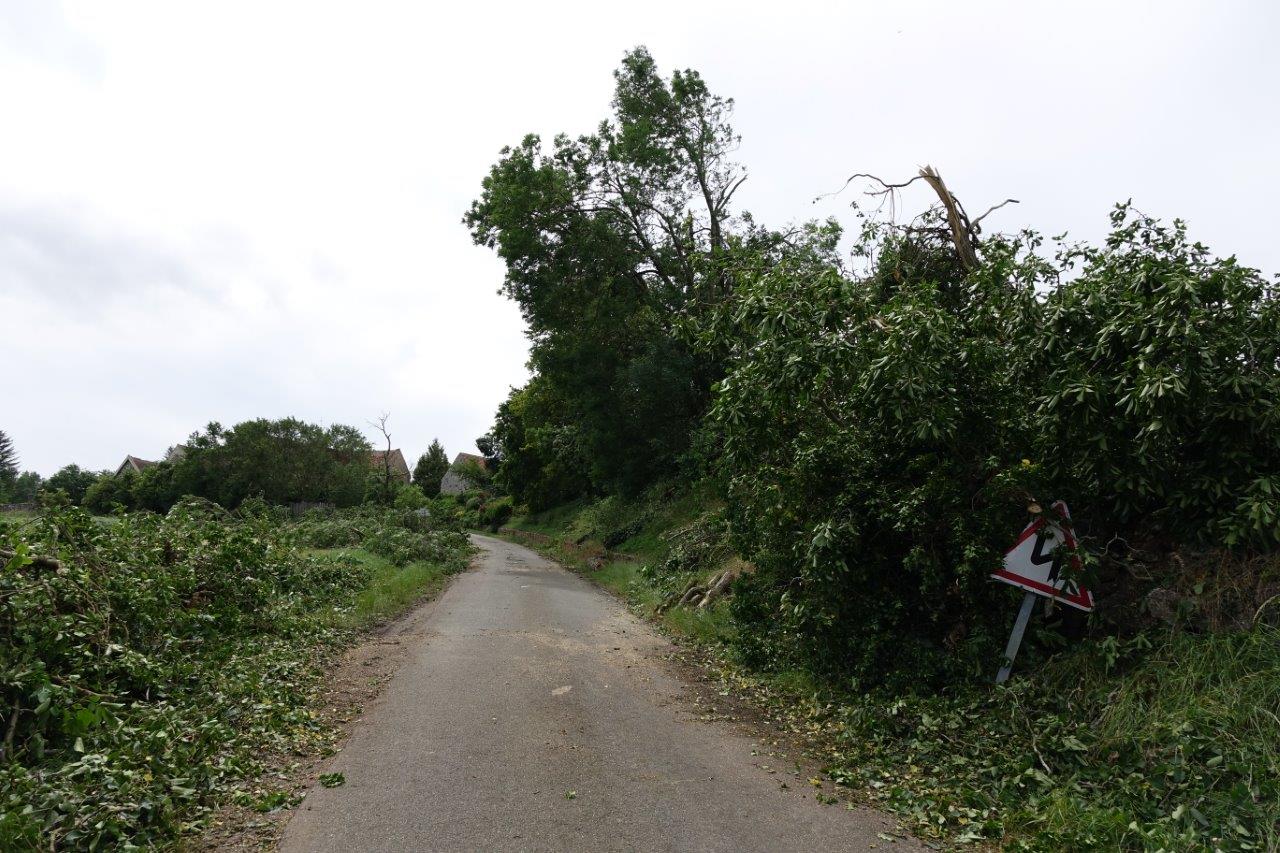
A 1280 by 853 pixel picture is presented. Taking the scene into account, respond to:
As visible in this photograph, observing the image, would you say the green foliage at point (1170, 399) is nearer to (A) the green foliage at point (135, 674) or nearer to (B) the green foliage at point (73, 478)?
(A) the green foliage at point (135, 674)

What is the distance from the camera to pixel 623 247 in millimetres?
25766

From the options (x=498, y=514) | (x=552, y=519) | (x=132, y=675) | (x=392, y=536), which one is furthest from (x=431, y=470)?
(x=132, y=675)

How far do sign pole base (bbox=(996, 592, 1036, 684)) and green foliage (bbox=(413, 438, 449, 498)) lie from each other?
71.8 metres

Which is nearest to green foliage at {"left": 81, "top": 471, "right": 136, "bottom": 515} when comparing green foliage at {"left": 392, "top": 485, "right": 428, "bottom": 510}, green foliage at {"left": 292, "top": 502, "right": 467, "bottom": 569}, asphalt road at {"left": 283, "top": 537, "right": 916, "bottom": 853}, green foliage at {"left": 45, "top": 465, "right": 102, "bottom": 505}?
green foliage at {"left": 45, "top": 465, "right": 102, "bottom": 505}

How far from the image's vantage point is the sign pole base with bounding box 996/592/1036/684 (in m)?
6.01

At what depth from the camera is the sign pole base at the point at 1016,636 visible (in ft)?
19.7

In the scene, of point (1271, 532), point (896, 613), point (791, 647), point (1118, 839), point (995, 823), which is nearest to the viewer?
point (1118, 839)

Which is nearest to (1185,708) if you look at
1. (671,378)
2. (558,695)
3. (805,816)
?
(805,816)

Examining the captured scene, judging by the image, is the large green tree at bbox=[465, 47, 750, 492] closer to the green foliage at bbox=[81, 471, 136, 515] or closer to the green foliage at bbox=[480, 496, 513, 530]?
the green foliage at bbox=[480, 496, 513, 530]

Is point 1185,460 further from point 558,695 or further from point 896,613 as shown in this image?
point 558,695

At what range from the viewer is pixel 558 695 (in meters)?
7.66

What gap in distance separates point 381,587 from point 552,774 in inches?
422

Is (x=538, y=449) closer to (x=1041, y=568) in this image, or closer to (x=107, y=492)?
(x=107, y=492)

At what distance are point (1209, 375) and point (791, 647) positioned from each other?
16.2 feet
